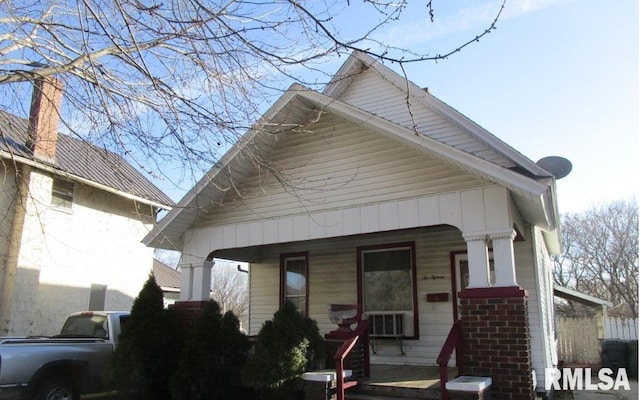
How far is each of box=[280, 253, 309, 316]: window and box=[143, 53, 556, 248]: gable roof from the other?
2761 millimetres

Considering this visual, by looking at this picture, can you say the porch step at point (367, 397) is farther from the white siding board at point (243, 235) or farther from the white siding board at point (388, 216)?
the white siding board at point (243, 235)

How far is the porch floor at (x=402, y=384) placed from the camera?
6.85 m

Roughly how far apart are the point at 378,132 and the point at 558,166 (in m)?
6.02

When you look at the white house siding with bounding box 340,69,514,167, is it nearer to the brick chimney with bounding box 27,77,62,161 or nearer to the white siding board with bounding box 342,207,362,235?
the white siding board with bounding box 342,207,362,235

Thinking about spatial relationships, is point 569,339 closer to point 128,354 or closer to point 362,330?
point 362,330

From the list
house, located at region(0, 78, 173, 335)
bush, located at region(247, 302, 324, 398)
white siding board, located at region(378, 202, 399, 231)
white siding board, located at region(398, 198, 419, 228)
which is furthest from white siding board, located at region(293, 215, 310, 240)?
house, located at region(0, 78, 173, 335)

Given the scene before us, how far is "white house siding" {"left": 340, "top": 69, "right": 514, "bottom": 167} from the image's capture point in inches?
375

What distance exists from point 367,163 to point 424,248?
9.17 ft

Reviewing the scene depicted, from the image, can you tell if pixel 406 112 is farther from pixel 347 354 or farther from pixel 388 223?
pixel 347 354

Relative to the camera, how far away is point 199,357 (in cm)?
798

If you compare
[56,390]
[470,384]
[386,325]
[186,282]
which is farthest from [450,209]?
[56,390]

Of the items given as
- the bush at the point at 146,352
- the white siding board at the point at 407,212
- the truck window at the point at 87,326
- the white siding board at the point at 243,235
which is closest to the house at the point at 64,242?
the truck window at the point at 87,326

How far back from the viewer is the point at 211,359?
794 centimetres

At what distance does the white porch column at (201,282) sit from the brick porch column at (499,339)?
4910mm
